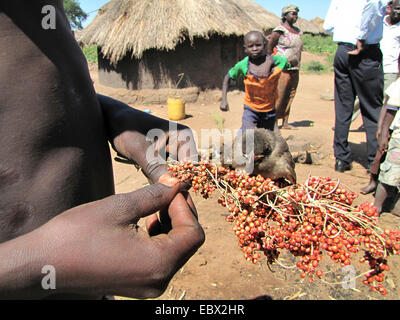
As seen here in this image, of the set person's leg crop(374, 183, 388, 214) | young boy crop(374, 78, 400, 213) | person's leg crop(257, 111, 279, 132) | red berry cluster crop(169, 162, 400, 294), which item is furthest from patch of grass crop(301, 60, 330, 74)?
red berry cluster crop(169, 162, 400, 294)

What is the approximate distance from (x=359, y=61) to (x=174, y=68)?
7.20 meters

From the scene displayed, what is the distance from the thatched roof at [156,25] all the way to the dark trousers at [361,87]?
20.4 feet

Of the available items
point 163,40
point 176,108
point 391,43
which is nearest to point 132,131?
point 391,43

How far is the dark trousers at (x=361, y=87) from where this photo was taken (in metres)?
4.72

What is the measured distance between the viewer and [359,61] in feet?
15.7

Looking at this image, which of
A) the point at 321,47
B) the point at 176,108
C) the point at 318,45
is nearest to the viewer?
the point at 176,108

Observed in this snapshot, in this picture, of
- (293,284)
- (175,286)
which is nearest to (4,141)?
(175,286)

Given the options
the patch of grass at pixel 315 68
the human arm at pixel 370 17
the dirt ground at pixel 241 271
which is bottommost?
the dirt ground at pixel 241 271

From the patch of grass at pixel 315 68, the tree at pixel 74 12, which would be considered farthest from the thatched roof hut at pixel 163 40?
the tree at pixel 74 12

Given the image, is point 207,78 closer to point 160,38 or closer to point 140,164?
point 160,38

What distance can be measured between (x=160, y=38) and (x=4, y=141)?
9.91 m

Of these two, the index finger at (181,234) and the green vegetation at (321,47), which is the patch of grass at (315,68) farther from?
the index finger at (181,234)

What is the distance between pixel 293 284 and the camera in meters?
2.89

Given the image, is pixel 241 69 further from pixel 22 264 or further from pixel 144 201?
pixel 22 264
